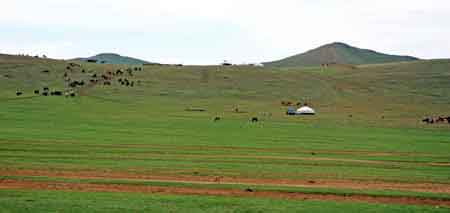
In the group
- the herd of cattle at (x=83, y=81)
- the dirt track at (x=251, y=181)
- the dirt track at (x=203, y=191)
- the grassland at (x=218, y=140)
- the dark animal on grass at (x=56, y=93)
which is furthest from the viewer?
the herd of cattle at (x=83, y=81)

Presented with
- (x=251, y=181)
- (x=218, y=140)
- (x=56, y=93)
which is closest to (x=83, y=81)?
(x=56, y=93)

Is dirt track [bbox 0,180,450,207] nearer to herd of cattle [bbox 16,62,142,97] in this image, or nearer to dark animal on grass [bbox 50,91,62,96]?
herd of cattle [bbox 16,62,142,97]

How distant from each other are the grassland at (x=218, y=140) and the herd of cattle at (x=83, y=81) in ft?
5.54

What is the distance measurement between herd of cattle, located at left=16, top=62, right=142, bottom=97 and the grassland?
169 cm

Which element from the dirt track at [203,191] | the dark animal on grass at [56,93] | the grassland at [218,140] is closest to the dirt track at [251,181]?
the grassland at [218,140]

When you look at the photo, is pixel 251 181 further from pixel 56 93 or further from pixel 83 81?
pixel 83 81

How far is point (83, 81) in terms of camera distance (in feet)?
431

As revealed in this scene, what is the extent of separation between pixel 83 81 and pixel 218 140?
80.4m

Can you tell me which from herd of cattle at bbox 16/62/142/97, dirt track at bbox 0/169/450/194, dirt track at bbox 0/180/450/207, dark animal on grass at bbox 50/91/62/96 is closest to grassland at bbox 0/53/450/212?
dirt track at bbox 0/169/450/194

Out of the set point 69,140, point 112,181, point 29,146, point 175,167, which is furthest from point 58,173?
point 69,140

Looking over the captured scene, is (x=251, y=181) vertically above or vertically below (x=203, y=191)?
below

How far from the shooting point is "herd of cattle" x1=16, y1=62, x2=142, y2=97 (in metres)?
115

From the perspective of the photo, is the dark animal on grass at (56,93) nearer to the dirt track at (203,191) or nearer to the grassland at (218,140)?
the grassland at (218,140)

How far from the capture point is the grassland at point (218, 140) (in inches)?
1106
